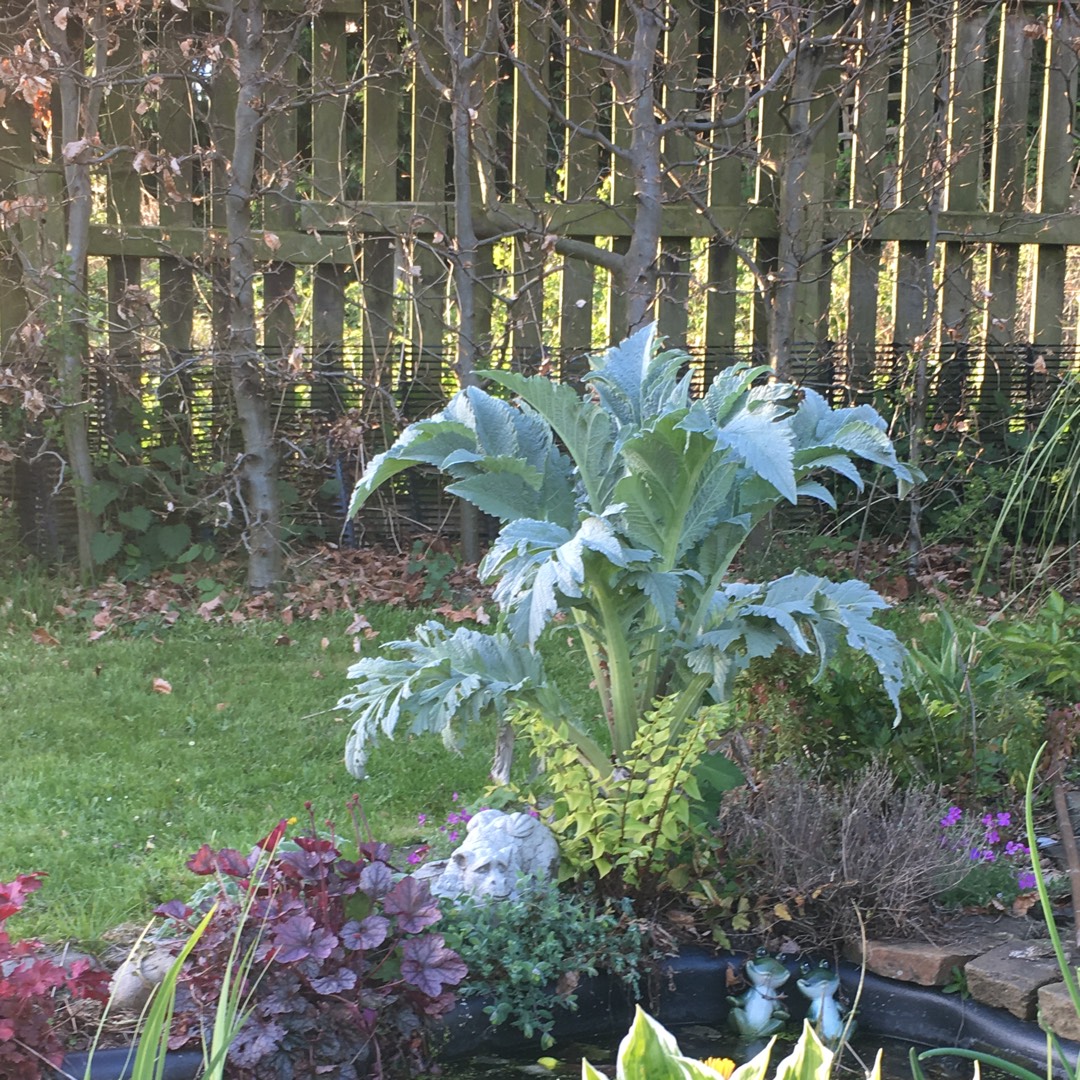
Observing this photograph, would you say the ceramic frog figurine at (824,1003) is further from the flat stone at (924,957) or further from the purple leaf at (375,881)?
the purple leaf at (375,881)

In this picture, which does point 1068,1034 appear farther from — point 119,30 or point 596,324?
point 596,324

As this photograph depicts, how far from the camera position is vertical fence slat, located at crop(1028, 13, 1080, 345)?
22.3 feet

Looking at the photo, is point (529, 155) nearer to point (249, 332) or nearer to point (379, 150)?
point (379, 150)

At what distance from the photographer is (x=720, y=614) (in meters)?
3.09

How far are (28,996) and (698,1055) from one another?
1419mm

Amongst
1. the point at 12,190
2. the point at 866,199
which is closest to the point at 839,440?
the point at 866,199

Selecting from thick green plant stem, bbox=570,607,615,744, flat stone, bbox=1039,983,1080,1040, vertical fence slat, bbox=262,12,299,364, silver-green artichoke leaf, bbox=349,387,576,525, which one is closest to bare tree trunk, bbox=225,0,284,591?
vertical fence slat, bbox=262,12,299,364

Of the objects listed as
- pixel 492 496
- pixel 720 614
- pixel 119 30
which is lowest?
pixel 720 614

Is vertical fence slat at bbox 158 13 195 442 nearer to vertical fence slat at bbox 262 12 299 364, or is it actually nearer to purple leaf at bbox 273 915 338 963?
vertical fence slat at bbox 262 12 299 364

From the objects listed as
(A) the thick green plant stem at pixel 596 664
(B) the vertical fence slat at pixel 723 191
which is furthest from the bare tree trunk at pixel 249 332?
(A) the thick green plant stem at pixel 596 664

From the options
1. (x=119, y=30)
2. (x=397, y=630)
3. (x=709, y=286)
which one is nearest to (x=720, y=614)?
(x=397, y=630)

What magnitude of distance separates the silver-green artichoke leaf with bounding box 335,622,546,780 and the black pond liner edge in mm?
671

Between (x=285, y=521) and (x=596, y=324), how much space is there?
18.3 ft

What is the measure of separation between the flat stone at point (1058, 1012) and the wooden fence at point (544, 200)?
12.5ft
